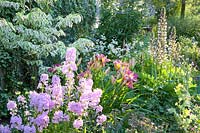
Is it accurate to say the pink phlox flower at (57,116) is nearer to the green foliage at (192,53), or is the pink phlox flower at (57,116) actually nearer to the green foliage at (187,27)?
the green foliage at (192,53)

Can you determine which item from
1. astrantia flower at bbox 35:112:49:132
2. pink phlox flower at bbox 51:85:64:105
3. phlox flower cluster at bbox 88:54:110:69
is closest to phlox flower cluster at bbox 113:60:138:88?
phlox flower cluster at bbox 88:54:110:69

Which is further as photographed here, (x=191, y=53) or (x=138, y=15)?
(x=138, y=15)

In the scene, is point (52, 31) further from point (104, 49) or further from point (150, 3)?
point (150, 3)

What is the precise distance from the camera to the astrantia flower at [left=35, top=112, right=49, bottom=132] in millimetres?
3578

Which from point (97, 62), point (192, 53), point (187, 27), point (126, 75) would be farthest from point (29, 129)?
point (187, 27)

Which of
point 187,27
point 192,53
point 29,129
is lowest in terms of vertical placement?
point 192,53

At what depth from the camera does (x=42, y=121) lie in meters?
3.58

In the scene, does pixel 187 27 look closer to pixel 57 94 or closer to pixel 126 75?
pixel 126 75

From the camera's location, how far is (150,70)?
619 cm

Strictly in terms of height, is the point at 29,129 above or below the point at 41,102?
below

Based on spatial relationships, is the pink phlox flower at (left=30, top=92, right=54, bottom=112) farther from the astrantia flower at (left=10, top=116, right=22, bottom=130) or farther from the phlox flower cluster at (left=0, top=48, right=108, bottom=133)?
the astrantia flower at (left=10, top=116, right=22, bottom=130)

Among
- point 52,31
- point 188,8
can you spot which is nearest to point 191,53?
point 52,31

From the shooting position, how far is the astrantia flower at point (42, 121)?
11.7ft

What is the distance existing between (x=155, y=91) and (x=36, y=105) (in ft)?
7.24
